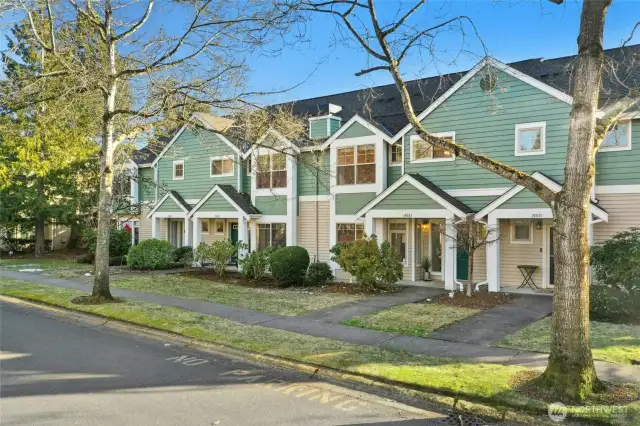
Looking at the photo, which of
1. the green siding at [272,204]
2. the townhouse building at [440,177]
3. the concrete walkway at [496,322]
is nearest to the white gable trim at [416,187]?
the townhouse building at [440,177]

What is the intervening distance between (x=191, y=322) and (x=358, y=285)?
24.3 ft

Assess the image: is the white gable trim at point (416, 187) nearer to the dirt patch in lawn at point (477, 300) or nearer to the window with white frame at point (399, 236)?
the window with white frame at point (399, 236)

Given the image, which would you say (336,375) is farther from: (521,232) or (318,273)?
(521,232)

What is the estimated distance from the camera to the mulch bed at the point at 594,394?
606cm

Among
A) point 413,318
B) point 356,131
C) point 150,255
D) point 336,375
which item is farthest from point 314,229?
point 336,375

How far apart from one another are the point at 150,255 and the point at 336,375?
17.0m

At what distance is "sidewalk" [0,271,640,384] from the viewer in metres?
7.72

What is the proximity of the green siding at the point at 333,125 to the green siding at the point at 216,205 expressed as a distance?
570 cm

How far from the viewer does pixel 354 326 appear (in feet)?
35.6

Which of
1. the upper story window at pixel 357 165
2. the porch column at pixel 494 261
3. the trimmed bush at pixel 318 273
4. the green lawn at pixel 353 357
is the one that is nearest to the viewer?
the green lawn at pixel 353 357

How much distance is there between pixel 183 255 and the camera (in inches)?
964

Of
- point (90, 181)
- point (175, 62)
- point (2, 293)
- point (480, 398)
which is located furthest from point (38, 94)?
point (90, 181)

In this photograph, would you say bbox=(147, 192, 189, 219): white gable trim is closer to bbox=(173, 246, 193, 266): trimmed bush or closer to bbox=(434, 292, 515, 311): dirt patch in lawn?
bbox=(173, 246, 193, 266): trimmed bush

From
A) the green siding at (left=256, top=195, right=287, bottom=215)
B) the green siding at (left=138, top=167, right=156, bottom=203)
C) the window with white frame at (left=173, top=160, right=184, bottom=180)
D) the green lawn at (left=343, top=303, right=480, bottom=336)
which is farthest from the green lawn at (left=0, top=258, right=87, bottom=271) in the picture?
the green lawn at (left=343, top=303, right=480, bottom=336)
